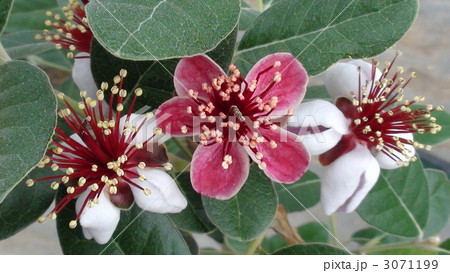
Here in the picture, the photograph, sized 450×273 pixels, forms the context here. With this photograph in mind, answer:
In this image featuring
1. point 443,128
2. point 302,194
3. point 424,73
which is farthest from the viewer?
point 424,73

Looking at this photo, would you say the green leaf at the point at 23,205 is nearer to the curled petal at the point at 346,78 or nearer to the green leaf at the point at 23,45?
the green leaf at the point at 23,45

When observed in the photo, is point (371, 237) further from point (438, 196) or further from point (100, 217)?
point (100, 217)

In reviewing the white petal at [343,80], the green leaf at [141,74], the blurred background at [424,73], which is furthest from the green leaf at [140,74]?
the blurred background at [424,73]

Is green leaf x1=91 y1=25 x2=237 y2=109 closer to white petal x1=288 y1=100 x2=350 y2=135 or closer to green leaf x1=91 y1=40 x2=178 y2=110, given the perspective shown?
green leaf x1=91 y1=40 x2=178 y2=110

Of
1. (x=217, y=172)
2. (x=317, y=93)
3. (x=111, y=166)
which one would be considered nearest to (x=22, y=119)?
(x=111, y=166)

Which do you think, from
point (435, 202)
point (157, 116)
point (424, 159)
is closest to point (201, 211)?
point (157, 116)

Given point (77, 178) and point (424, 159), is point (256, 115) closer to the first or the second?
point (77, 178)

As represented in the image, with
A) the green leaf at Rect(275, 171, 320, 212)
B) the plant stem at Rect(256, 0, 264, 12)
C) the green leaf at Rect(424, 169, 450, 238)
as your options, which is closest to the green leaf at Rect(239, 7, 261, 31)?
the plant stem at Rect(256, 0, 264, 12)

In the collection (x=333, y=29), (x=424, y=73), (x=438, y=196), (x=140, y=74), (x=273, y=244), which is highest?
(x=333, y=29)
